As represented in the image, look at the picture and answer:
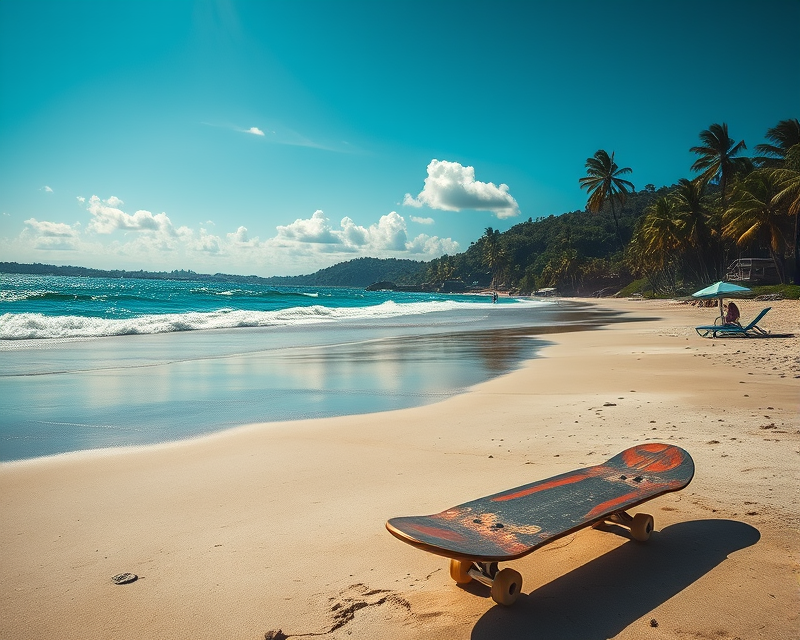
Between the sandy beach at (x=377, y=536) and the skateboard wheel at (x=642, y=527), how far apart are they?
0.25 feet

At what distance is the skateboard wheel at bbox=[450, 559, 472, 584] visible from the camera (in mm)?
2895

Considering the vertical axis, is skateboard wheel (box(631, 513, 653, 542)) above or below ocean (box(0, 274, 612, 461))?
above

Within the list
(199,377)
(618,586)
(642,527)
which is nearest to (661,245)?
(199,377)

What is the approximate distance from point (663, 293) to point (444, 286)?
90.9m

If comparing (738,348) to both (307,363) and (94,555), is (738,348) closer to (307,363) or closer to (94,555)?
(307,363)

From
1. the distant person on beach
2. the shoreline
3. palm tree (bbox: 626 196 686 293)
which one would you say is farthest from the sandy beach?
palm tree (bbox: 626 196 686 293)

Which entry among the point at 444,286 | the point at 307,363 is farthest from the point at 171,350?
the point at 444,286

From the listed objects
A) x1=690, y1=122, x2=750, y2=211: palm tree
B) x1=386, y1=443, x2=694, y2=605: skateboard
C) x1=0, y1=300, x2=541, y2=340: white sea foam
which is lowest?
x1=0, y1=300, x2=541, y2=340: white sea foam

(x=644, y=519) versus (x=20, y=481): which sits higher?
(x=644, y=519)

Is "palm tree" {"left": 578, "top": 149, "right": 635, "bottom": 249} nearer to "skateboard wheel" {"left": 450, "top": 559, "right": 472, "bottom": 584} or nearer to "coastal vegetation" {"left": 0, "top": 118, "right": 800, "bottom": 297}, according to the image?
"coastal vegetation" {"left": 0, "top": 118, "right": 800, "bottom": 297}

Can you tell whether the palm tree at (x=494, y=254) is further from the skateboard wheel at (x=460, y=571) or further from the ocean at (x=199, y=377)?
the skateboard wheel at (x=460, y=571)

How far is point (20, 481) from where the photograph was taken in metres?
4.84

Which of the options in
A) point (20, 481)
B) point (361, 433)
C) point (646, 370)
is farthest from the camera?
point (646, 370)

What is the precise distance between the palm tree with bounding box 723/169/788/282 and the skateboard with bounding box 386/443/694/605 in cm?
3943
